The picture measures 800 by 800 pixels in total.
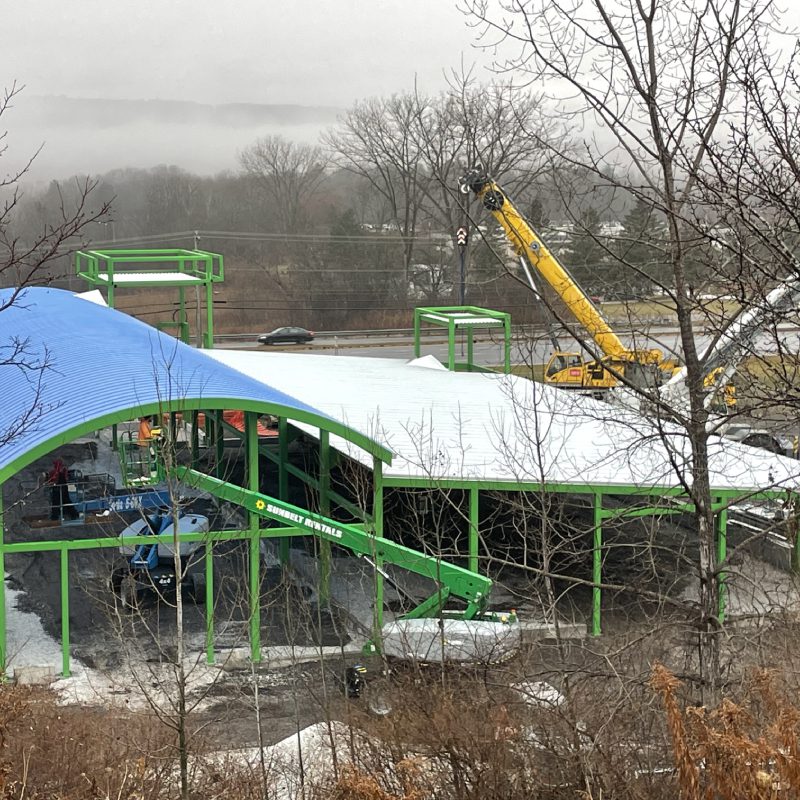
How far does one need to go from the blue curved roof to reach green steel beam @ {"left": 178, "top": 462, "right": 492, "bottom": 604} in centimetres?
139

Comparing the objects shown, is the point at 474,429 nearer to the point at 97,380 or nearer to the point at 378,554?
the point at 378,554

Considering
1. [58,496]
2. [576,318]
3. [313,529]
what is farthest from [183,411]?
[58,496]

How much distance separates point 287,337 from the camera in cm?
5875

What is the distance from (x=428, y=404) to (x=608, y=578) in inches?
224

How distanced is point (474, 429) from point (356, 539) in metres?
5.73

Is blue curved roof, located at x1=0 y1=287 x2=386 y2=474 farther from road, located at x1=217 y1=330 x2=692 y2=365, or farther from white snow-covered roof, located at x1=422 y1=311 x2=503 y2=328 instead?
road, located at x1=217 y1=330 x2=692 y2=365

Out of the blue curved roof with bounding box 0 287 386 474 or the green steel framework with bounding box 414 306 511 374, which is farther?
the green steel framework with bounding box 414 306 511 374

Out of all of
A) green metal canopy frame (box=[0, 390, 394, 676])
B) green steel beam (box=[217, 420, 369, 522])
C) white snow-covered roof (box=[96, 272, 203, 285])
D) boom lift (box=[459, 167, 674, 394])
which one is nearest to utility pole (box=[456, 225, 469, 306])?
boom lift (box=[459, 167, 674, 394])

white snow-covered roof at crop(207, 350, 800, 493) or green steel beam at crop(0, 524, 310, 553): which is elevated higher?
white snow-covered roof at crop(207, 350, 800, 493)

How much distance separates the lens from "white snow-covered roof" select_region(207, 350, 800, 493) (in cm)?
1723

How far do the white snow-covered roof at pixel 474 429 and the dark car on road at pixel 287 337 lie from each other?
25.1 metres

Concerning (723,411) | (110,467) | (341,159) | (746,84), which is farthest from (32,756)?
(341,159)

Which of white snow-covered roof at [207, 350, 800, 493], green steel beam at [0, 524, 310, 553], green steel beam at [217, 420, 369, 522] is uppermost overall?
white snow-covered roof at [207, 350, 800, 493]

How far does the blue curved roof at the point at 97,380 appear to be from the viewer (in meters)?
15.2
